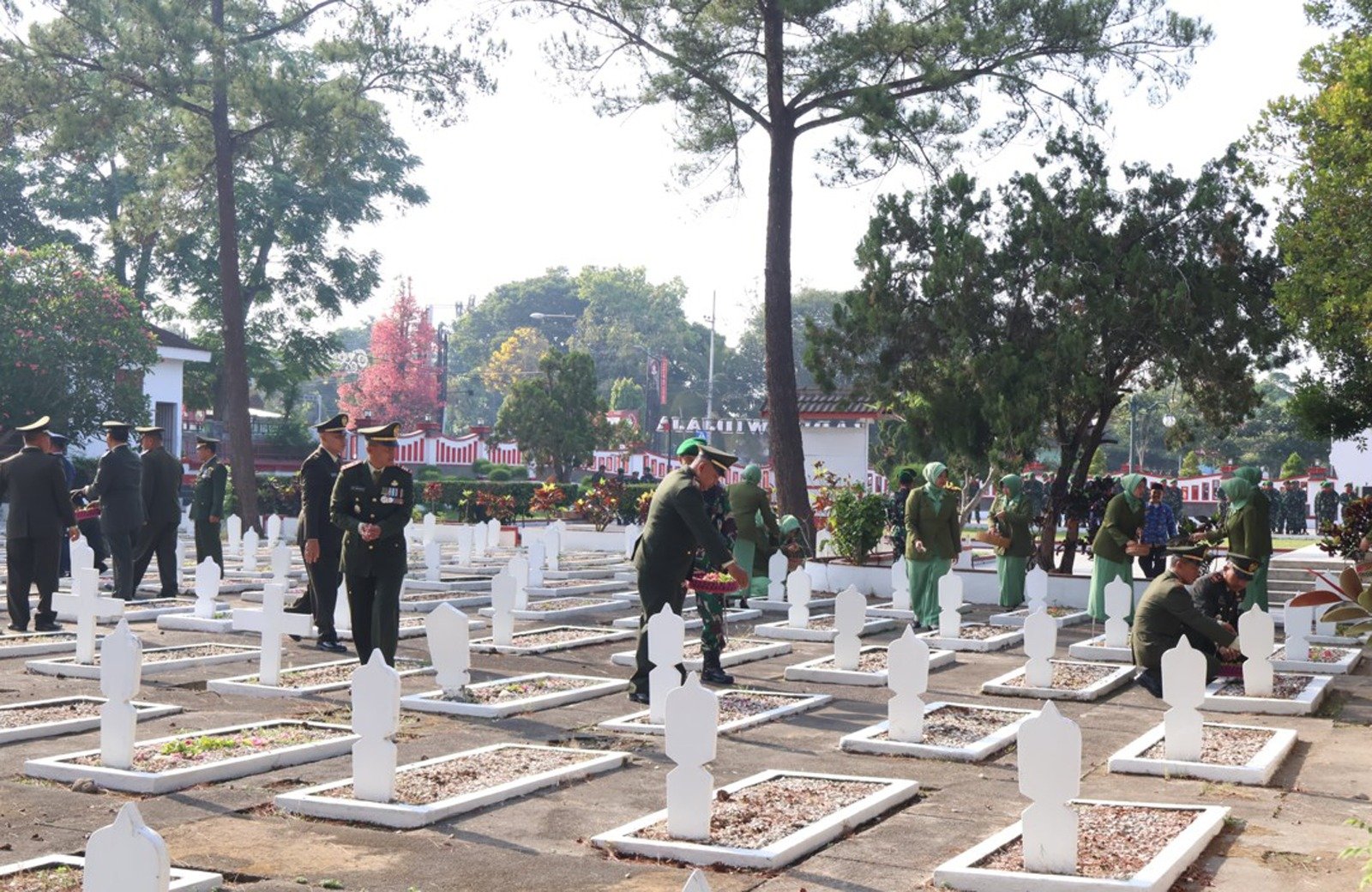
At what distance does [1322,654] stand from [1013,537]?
14.4 ft

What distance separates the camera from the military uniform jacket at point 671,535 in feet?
34.7

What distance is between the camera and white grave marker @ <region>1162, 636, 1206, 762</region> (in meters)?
8.52

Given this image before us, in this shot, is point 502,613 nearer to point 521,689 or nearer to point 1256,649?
point 521,689

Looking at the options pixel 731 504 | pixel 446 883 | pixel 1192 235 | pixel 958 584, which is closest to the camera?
pixel 446 883

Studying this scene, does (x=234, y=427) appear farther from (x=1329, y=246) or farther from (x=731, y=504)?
(x=1329, y=246)

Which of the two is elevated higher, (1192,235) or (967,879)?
(1192,235)

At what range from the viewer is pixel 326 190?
5166 centimetres

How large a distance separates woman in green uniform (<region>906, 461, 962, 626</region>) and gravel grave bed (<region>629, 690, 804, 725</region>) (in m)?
5.19

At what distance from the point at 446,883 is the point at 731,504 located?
1203cm

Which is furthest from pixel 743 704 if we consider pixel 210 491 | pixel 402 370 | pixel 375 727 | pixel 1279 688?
pixel 402 370

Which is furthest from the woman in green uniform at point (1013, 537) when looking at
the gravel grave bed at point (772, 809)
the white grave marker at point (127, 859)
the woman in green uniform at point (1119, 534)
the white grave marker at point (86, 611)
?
the white grave marker at point (127, 859)

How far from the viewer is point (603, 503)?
3114 cm

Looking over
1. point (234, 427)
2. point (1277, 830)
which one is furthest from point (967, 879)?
point (234, 427)

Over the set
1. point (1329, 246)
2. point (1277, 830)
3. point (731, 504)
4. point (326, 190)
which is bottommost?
point (1277, 830)
